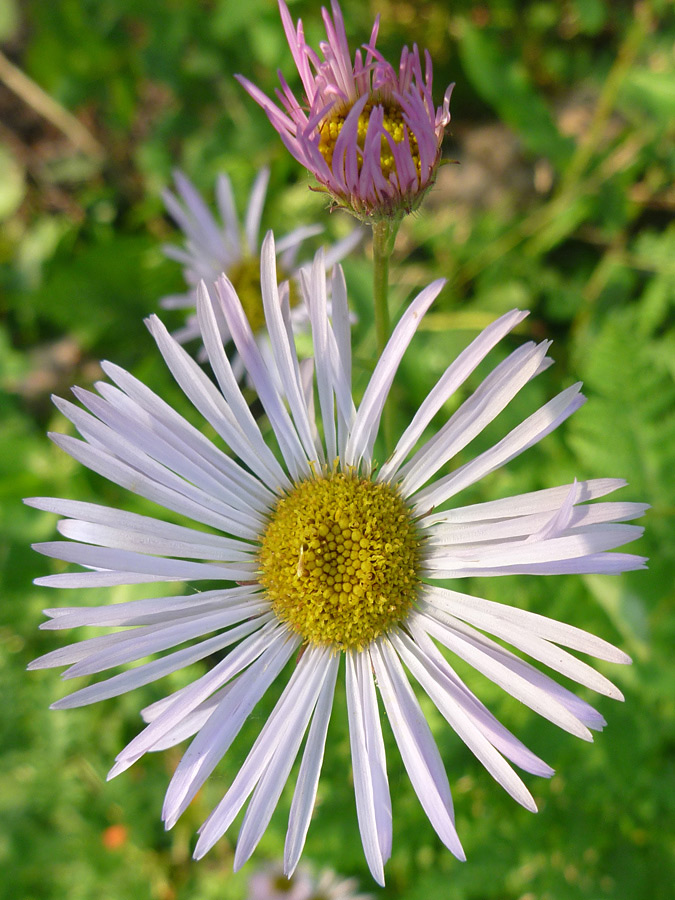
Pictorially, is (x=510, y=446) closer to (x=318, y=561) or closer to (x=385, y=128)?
(x=318, y=561)

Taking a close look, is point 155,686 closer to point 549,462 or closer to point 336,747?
point 336,747

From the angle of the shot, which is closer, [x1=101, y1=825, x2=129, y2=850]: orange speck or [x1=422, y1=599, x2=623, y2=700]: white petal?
[x1=422, y1=599, x2=623, y2=700]: white petal

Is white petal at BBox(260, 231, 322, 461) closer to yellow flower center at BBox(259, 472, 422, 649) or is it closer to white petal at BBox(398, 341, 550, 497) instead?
yellow flower center at BBox(259, 472, 422, 649)

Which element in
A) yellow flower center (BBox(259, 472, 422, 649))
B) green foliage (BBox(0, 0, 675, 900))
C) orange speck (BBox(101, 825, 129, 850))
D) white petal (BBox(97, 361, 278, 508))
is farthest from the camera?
orange speck (BBox(101, 825, 129, 850))

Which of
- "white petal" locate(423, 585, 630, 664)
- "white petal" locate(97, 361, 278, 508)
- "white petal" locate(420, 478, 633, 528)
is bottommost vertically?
"white petal" locate(423, 585, 630, 664)

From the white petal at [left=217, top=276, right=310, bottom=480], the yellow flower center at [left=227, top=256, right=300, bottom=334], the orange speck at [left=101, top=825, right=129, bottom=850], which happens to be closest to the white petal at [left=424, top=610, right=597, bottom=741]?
the white petal at [left=217, top=276, right=310, bottom=480]

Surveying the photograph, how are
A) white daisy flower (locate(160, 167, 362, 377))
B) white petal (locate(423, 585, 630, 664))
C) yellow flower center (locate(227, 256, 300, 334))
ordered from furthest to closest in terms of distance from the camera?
yellow flower center (locate(227, 256, 300, 334)) → white daisy flower (locate(160, 167, 362, 377)) → white petal (locate(423, 585, 630, 664))

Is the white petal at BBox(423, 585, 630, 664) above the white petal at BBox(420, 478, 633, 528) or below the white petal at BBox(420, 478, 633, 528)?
below
